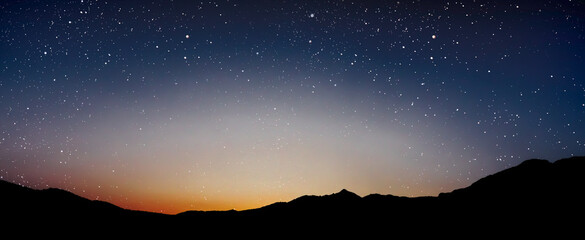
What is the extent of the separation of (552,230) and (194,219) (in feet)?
104

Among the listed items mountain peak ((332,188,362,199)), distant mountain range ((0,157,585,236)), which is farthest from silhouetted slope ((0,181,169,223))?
mountain peak ((332,188,362,199))

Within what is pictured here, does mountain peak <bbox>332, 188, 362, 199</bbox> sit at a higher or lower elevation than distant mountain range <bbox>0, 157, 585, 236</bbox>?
higher

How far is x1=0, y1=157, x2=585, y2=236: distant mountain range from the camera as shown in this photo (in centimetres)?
2157

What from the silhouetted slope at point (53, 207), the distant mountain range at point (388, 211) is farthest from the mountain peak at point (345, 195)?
the silhouetted slope at point (53, 207)

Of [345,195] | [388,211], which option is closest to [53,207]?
[345,195]

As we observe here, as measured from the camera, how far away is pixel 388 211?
34.4 meters

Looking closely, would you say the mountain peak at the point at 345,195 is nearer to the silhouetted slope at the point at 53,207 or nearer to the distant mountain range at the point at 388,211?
the distant mountain range at the point at 388,211

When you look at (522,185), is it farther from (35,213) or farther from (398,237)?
(35,213)

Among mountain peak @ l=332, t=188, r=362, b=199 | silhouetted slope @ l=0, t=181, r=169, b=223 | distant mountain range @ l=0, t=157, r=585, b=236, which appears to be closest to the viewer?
distant mountain range @ l=0, t=157, r=585, b=236

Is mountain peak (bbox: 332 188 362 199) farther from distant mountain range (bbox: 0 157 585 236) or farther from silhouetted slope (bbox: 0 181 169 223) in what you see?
silhouetted slope (bbox: 0 181 169 223)

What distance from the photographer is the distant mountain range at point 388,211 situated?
2157 cm

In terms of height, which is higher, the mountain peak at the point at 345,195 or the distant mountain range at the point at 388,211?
the mountain peak at the point at 345,195

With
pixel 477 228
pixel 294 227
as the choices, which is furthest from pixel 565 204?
pixel 294 227

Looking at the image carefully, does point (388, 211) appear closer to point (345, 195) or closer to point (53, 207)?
point (345, 195)
